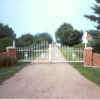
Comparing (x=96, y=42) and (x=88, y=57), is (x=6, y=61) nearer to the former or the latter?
(x=88, y=57)

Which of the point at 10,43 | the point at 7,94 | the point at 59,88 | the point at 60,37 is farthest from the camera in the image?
the point at 60,37

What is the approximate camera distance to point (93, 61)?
11352 mm

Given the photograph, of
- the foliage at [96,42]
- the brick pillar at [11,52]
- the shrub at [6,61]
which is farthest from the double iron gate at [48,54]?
the shrub at [6,61]

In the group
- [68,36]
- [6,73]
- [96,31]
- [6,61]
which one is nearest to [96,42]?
[96,31]

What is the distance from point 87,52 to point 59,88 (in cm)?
642

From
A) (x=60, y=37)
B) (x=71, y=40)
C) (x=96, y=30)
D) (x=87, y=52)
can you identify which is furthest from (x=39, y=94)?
(x=60, y=37)

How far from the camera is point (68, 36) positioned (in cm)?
4184

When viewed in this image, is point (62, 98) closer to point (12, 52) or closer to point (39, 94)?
point (39, 94)

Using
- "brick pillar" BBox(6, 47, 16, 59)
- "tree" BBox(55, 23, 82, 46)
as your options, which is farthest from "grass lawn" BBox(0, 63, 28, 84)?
"tree" BBox(55, 23, 82, 46)

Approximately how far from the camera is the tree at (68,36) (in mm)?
40438

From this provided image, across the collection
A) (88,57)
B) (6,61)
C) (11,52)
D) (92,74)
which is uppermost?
(11,52)

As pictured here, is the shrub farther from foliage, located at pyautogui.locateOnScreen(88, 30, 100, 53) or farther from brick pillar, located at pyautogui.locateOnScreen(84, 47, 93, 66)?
foliage, located at pyautogui.locateOnScreen(88, 30, 100, 53)

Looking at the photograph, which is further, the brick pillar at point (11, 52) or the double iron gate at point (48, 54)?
the double iron gate at point (48, 54)

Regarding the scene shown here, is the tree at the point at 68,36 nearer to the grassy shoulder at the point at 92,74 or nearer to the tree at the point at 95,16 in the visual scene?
the tree at the point at 95,16
